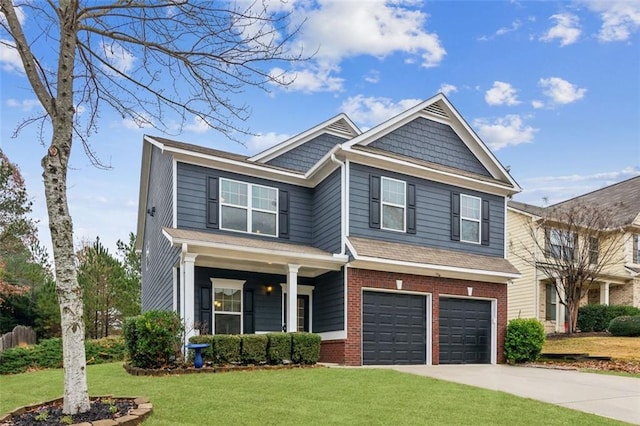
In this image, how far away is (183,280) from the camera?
11961mm

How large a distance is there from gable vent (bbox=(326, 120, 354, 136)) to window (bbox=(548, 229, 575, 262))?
403 inches

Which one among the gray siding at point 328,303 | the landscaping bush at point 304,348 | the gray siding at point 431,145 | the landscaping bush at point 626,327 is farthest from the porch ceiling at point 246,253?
the landscaping bush at point 626,327

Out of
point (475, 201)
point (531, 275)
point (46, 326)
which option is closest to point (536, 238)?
point (531, 275)

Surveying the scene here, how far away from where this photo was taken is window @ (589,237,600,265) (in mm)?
21353

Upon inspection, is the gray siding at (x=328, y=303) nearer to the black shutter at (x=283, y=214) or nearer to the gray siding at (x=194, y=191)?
the black shutter at (x=283, y=214)

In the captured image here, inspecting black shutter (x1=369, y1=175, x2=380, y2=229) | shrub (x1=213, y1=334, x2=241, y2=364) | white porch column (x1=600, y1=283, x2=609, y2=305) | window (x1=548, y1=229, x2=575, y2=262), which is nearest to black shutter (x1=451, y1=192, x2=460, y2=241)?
black shutter (x1=369, y1=175, x2=380, y2=229)

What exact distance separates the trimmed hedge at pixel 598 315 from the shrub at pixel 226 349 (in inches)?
673

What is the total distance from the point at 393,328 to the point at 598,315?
42.2 ft

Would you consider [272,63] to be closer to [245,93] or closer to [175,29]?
[245,93]

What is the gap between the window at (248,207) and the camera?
14.3 metres

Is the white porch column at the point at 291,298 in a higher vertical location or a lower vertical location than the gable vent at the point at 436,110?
lower

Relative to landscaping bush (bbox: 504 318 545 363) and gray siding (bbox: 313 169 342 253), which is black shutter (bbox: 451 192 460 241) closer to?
landscaping bush (bbox: 504 318 545 363)

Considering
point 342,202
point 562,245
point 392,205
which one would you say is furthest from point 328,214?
point 562,245

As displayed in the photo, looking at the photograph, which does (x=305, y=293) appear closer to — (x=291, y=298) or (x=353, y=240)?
(x=291, y=298)
